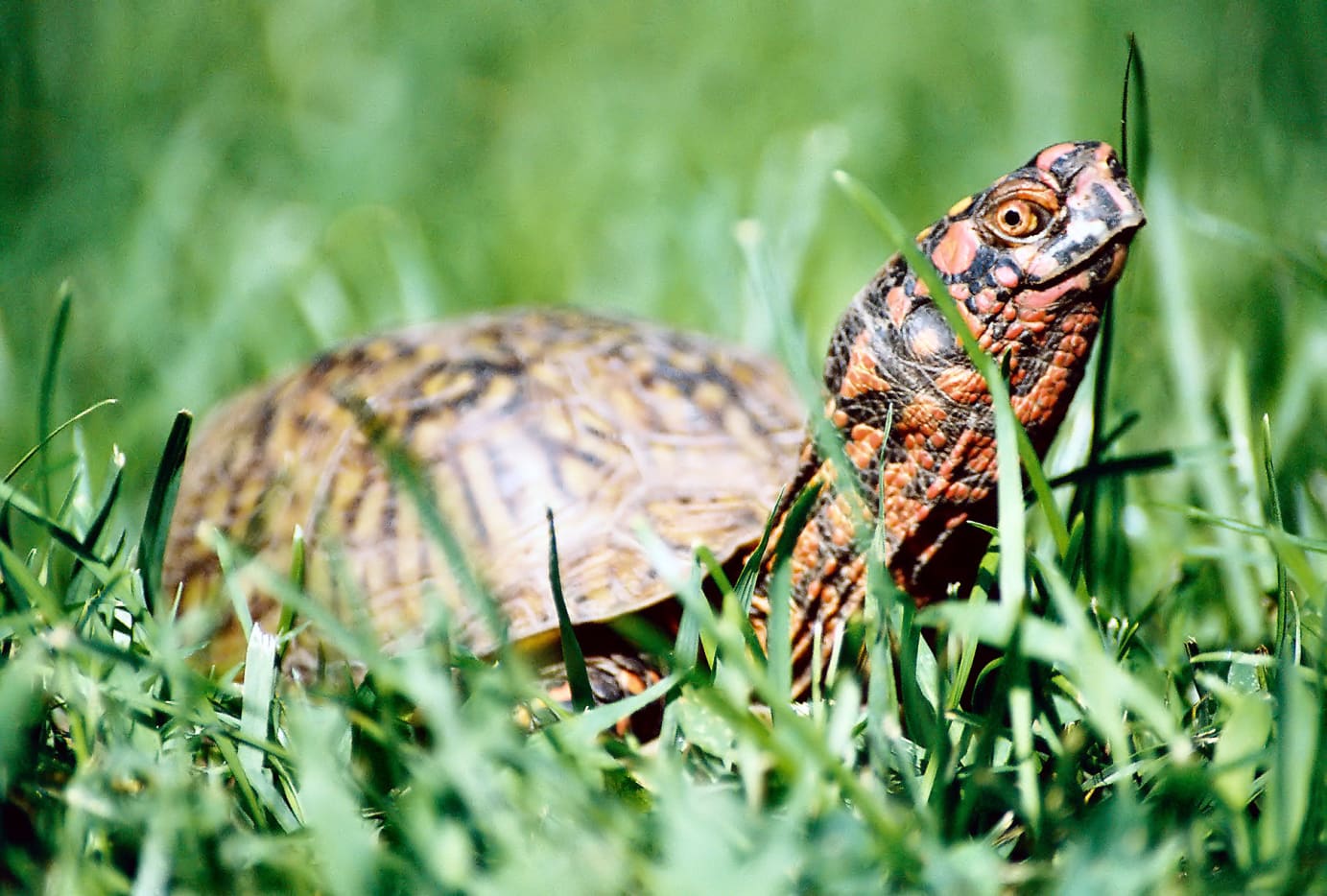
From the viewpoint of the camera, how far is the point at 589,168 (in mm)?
3676

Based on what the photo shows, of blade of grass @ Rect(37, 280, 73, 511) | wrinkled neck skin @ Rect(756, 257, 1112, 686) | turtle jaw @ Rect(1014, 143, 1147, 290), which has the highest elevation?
blade of grass @ Rect(37, 280, 73, 511)

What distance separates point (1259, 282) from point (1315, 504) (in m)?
0.91

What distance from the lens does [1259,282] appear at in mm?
2447

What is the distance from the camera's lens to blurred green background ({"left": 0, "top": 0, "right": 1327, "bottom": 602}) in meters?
2.41

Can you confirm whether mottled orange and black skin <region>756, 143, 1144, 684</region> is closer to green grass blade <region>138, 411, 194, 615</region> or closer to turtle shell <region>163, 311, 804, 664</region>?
turtle shell <region>163, 311, 804, 664</region>

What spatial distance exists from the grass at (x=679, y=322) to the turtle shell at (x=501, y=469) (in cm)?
17

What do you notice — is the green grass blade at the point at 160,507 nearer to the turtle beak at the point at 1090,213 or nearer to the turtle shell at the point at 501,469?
the turtle shell at the point at 501,469

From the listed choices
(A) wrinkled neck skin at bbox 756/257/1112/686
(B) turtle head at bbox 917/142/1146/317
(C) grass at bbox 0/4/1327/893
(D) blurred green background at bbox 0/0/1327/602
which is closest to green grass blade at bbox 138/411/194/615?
(C) grass at bbox 0/4/1327/893

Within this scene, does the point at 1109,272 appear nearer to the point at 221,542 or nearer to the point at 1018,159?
the point at 221,542

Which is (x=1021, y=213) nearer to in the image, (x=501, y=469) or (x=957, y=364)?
(x=957, y=364)

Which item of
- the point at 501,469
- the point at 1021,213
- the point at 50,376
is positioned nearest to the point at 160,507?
the point at 50,376

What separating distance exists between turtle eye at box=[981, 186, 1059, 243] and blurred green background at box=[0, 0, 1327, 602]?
1.50ft

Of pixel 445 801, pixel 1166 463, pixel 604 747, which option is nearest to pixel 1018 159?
pixel 1166 463

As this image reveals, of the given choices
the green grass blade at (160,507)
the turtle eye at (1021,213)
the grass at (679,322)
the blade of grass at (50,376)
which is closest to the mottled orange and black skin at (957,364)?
the turtle eye at (1021,213)
